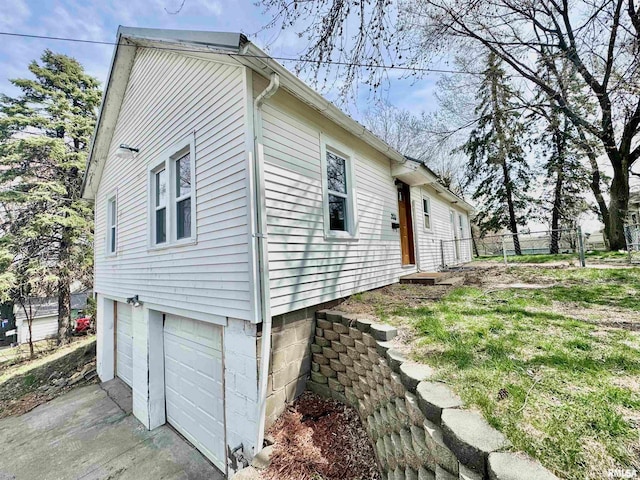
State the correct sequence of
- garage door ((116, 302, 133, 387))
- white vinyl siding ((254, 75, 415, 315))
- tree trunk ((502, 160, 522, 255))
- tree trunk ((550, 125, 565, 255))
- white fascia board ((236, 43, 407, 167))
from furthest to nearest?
tree trunk ((502, 160, 522, 255)) → tree trunk ((550, 125, 565, 255)) → garage door ((116, 302, 133, 387)) → white vinyl siding ((254, 75, 415, 315)) → white fascia board ((236, 43, 407, 167))

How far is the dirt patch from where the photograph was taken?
7625 mm

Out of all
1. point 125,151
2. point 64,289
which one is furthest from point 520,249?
point 64,289

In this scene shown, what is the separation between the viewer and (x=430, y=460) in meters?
1.84

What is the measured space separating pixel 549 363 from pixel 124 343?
361 inches

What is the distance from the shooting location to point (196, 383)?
473 centimetres

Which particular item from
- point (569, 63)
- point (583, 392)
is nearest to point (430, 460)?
point (583, 392)

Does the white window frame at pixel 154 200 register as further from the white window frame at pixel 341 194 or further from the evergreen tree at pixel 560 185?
the evergreen tree at pixel 560 185

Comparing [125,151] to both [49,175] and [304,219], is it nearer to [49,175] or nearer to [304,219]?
[304,219]

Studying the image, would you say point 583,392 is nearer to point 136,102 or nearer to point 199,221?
point 199,221

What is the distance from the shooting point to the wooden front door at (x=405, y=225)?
7645 mm

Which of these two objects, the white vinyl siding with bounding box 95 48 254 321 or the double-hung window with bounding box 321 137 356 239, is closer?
the white vinyl siding with bounding box 95 48 254 321

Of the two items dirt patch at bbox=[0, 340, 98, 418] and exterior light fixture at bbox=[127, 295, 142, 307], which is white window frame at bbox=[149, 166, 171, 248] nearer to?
exterior light fixture at bbox=[127, 295, 142, 307]

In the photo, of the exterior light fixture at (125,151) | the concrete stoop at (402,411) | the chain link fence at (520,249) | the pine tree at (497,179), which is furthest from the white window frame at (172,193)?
the pine tree at (497,179)

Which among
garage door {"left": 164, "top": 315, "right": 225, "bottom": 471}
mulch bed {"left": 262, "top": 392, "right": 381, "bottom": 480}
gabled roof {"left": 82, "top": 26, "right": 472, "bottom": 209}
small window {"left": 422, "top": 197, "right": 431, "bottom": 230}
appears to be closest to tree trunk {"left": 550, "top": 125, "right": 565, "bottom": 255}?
small window {"left": 422, "top": 197, "right": 431, "bottom": 230}
